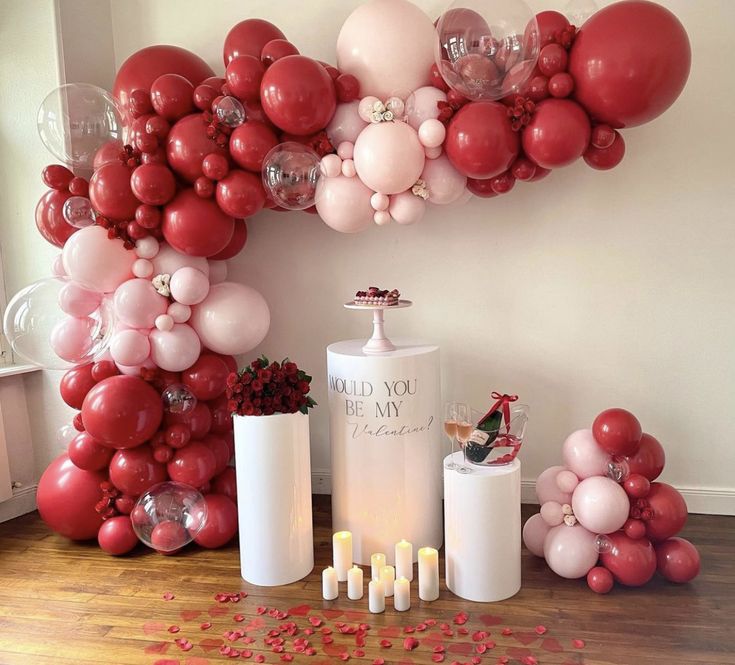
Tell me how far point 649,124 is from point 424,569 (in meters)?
1.97

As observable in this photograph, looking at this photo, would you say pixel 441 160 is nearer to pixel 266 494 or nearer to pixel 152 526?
pixel 266 494

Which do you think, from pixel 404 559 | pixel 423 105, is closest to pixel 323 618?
pixel 404 559

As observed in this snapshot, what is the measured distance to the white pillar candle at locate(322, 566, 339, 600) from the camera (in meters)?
2.31

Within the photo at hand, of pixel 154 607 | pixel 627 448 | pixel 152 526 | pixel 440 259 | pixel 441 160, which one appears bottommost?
pixel 154 607

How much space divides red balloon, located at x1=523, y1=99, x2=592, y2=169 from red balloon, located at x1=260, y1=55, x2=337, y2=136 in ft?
2.42

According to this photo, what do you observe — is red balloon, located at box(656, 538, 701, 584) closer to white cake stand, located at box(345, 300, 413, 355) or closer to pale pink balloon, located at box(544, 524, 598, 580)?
pale pink balloon, located at box(544, 524, 598, 580)

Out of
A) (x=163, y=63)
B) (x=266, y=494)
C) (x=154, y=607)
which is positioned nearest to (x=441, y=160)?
(x=163, y=63)

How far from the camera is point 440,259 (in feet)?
10.0

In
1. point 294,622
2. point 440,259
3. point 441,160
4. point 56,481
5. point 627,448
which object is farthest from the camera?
point 440,259

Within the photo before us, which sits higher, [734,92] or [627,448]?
[734,92]

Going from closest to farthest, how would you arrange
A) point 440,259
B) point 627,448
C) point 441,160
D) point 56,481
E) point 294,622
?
point 294,622 < point 627,448 < point 441,160 < point 56,481 < point 440,259

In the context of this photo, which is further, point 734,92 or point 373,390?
point 734,92

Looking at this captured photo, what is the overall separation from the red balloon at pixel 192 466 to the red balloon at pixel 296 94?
1.29m

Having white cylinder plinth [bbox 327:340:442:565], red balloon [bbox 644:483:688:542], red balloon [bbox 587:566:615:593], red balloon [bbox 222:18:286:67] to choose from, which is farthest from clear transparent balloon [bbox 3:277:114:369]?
red balloon [bbox 644:483:688:542]
